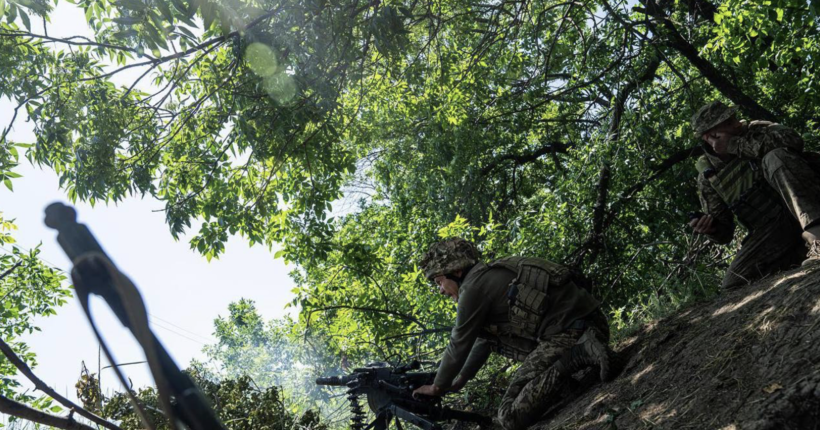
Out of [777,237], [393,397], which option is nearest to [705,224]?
[777,237]

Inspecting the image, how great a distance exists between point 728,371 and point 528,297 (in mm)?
1410

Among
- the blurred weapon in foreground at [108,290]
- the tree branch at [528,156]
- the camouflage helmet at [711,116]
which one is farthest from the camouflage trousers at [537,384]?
the tree branch at [528,156]

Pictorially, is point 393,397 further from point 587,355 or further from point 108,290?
point 108,290

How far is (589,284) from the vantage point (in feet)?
14.4

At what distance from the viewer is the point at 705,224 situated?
16.0 feet

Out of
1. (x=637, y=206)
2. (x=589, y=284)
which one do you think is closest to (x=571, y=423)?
(x=589, y=284)

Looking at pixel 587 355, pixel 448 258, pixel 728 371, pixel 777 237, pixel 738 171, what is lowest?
pixel 728 371

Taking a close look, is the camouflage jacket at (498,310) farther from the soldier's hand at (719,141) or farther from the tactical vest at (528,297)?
the soldier's hand at (719,141)

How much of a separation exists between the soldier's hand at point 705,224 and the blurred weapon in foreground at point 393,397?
231 centimetres

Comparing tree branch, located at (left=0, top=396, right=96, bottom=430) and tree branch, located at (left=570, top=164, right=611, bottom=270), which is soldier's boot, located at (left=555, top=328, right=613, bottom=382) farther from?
tree branch, located at (left=570, top=164, right=611, bottom=270)

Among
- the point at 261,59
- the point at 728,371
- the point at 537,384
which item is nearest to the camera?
the point at 728,371

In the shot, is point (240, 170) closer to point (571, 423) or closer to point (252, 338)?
point (571, 423)

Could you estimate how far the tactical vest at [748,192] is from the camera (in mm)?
4625

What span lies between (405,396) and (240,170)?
4118 mm
